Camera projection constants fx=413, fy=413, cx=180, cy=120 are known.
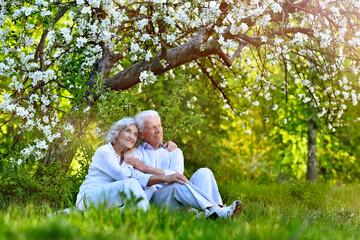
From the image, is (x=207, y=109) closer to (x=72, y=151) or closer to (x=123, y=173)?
(x=72, y=151)

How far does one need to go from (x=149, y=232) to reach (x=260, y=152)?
478 inches

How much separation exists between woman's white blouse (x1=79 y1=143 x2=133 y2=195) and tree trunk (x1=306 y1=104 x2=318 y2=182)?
7.42 metres

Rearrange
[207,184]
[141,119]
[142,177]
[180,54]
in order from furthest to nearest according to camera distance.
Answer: [180,54] < [141,119] < [207,184] < [142,177]

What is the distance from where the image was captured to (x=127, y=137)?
4820mm

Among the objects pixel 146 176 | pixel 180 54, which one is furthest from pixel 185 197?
pixel 180 54

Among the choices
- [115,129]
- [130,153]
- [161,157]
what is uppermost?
[115,129]

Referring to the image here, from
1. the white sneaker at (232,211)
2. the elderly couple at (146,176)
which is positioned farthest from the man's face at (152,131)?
the white sneaker at (232,211)

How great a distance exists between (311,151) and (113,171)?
25.5 ft

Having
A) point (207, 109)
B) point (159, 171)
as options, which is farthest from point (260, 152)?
point (159, 171)

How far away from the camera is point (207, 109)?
35.2 feet

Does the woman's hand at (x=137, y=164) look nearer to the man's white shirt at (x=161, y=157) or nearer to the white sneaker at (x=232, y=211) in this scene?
the man's white shirt at (x=161, y=157)

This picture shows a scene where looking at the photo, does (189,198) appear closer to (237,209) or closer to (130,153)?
(237,209)

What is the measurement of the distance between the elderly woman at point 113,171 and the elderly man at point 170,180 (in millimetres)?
180

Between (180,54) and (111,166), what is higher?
(180,54)
